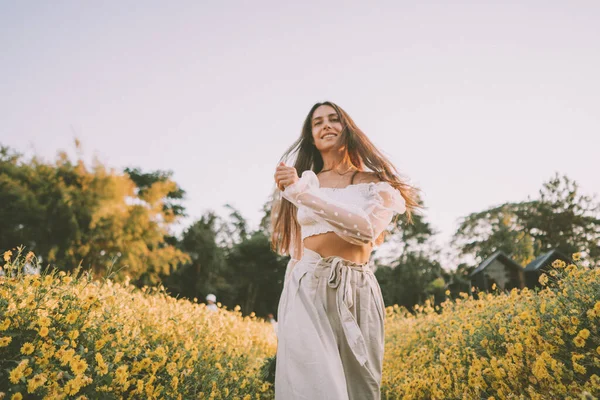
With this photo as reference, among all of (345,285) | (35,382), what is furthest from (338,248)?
(35,382)

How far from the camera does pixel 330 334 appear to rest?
1447mm

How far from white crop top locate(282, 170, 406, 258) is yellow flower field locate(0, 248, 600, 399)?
34.0 inches

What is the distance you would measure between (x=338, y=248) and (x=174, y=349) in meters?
1.79

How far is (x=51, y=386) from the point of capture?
1.50 meters

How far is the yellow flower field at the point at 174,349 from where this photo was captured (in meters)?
1.63

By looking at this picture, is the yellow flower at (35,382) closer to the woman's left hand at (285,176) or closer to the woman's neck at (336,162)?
the woman's left hand at (285,176)

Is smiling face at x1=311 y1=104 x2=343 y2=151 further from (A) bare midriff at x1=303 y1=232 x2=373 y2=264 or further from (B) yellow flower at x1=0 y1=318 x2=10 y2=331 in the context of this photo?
(B) yellow flower at x1=0 y1=318 x2=10 y2=331

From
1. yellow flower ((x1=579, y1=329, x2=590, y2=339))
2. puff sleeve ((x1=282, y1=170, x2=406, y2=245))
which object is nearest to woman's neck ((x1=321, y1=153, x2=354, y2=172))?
puff sleeve ((x1=282, y1=170, x2=406, y2=245))

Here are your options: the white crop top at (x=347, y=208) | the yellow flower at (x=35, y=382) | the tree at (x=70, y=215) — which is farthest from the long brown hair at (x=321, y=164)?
the tree at (x=70, y=215)

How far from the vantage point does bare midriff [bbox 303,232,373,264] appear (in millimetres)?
1685

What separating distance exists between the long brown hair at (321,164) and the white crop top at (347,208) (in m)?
0.16

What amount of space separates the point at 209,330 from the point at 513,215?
35600 millimetres

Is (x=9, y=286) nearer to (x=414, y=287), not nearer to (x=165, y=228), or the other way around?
(x=165, y=228)

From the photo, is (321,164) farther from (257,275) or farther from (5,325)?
(257,275)
